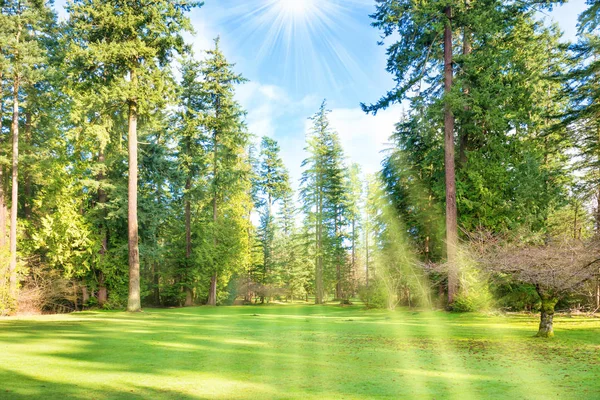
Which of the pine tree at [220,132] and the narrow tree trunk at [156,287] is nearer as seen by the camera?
the pine tree at [220,132]

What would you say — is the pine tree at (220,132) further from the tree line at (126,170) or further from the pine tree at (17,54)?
the pine tree at (17,54)

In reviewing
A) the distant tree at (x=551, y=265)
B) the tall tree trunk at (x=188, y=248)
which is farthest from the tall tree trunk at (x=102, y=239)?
the distant tree at (x=551, y=265)

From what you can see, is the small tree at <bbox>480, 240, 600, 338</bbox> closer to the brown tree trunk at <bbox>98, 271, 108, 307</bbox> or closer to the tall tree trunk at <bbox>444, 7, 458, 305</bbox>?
the tall tree trunk at <bbox>444, 7, 458, 305</bbox>

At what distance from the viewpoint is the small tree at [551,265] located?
33.5 ft

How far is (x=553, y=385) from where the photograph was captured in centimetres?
638

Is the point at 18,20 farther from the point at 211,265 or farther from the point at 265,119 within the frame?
the point at 265,119

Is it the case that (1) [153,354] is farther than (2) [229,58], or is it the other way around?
(2) [229,58]

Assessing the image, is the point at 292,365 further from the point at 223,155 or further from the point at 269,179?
the point at 269,179

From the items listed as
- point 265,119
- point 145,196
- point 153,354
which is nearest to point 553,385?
point 153,354

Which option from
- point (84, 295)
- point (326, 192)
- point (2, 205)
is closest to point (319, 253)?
point (326, 192)

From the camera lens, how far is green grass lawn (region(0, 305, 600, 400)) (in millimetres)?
5750

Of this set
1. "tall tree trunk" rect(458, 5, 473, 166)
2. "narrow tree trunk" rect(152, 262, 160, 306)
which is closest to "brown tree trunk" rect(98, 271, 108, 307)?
A: "narrow tree trunk" rect(152, 262, 160, 306)

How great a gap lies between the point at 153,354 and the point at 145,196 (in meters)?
21.9

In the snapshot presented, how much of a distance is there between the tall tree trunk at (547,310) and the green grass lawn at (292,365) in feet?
1.14
